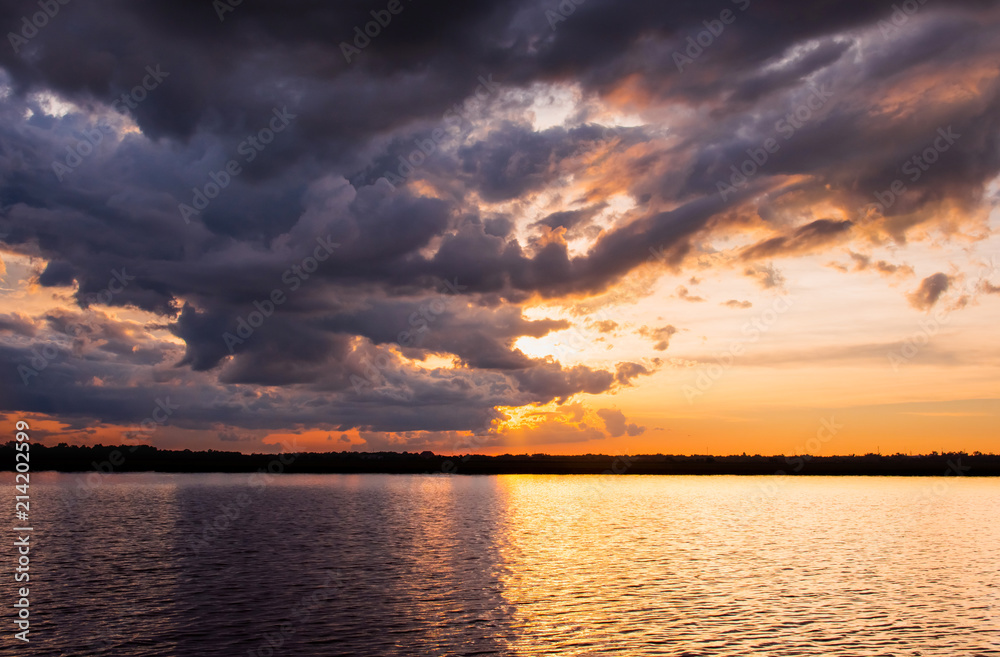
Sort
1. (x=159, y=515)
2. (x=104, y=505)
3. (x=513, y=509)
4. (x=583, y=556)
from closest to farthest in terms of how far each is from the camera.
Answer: (x=583, y=556) < (x=159, y=515) < (x=104, y=505) < (x=513, y=509)

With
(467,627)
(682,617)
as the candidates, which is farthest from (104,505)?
(682,617)

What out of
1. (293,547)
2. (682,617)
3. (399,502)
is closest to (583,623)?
(682,617)

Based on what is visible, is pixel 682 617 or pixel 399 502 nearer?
pixel 682 617

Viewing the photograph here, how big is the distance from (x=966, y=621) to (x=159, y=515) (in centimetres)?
8924

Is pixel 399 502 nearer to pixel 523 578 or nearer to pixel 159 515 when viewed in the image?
pixel 159 515

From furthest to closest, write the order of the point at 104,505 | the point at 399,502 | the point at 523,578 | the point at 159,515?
the point at 399,502 → the point at 104,505 → the point at 159,515 → the point at 523,578

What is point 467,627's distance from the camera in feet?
117

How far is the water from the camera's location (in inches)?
1302

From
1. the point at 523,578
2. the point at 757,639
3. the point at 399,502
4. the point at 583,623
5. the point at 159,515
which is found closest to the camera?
the point at 757,639

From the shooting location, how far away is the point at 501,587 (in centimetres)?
4584

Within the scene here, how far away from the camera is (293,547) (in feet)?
207

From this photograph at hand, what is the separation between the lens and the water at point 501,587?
33.1 meters

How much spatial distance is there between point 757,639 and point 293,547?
143 ft

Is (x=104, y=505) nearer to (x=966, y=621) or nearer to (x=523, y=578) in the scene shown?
(x=523, y=578)
